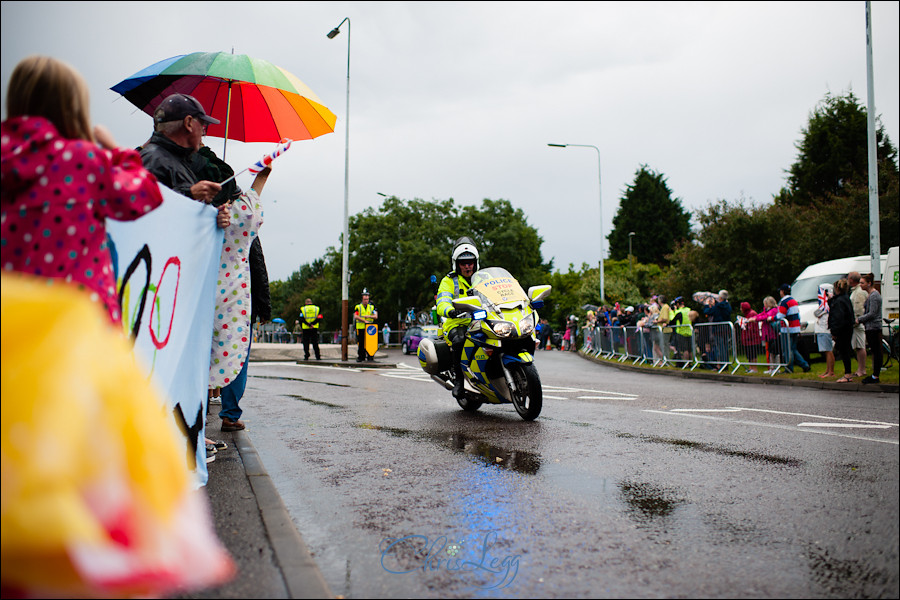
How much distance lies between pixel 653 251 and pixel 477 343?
240 ft

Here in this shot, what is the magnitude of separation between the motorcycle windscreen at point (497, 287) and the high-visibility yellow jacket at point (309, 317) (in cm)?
1618

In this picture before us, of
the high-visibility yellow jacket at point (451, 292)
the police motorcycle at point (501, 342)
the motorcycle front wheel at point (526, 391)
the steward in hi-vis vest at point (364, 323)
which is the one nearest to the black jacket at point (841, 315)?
the police motorcycle at point (501, 342)

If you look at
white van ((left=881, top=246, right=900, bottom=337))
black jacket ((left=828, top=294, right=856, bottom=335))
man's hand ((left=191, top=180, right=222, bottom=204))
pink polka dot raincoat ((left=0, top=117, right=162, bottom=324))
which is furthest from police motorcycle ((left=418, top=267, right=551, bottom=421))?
white van ((left=881, top=246, right=900, bottom=337))

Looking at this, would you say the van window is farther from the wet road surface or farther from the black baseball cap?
the black baseball cap

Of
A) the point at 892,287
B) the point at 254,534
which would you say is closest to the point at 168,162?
the point at 254,534

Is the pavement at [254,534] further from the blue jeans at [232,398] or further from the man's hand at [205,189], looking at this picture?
the man's hand at [205,189]

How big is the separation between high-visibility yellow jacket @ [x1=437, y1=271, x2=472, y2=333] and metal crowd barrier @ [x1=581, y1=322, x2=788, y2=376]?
923 centimetres

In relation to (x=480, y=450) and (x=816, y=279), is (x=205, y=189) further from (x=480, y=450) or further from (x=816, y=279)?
(x=816, y=279)

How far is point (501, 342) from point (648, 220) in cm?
7448

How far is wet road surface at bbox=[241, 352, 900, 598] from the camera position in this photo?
10.5 ft

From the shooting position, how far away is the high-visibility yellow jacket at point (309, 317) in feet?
80.3

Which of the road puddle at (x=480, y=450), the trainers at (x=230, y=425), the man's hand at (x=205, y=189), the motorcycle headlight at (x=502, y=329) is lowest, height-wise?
the road puddle at (x=480, y=450)

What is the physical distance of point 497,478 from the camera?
5.28 meters

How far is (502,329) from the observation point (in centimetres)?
823
